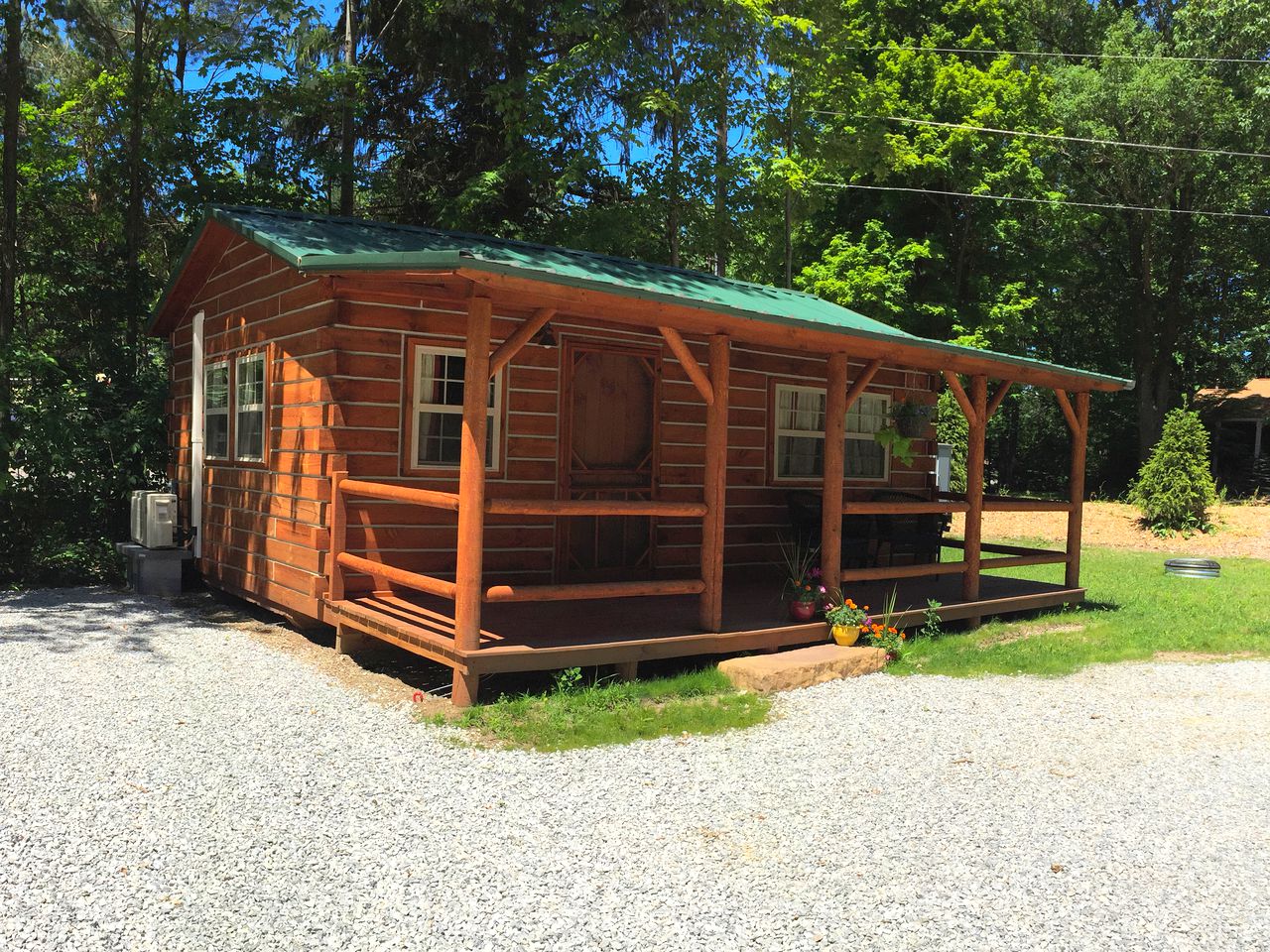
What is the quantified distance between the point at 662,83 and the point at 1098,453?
18626 millimetres

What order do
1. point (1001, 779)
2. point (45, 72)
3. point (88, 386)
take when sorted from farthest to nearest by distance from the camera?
point (45, 72) → point (88, 386) → point (1001, 779)

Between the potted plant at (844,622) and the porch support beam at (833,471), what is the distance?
23cm

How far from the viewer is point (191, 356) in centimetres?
1022

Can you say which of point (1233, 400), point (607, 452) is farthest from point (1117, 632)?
point (1233, 400)

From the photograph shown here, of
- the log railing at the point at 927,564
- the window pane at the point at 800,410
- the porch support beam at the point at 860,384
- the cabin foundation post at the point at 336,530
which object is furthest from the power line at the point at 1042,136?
the cabin foundation post at the point at 336,530

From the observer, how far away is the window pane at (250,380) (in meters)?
8.30

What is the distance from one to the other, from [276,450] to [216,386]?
6.83 feet

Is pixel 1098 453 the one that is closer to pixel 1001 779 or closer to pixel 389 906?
pixel 1001 779

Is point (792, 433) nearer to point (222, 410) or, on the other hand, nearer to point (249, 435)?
point (249, 435)

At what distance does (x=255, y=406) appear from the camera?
8.37 meters

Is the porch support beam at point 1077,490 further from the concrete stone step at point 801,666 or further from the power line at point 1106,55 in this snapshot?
the power line at point 1106,55

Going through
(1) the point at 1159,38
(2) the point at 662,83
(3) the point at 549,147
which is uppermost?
(1) the point at 1159,38

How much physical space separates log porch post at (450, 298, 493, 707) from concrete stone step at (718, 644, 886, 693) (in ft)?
6.08

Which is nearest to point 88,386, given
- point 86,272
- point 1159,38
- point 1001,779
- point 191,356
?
point 191,356
